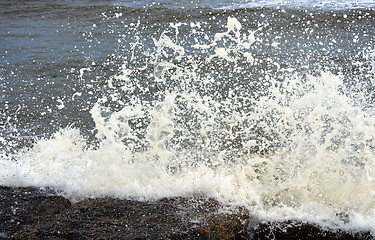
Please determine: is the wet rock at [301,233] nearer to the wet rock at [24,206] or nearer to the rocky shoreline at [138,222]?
the rocky shoreline at [138,222]

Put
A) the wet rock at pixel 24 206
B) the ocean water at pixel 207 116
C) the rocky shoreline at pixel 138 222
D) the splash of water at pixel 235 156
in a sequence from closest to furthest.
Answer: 1. the rocky shoreline at pixel 138 222
2. the wet rock at pixel 24 206
3. the splash of water at pixel 235 156
4. the ocean water at pixel 207 116

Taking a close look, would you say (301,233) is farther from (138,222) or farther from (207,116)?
(207,116)

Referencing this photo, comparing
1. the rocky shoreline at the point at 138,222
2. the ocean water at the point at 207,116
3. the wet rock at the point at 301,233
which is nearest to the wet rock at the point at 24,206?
the rocky shoreline at the point at 138,222

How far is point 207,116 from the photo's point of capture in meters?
4.95

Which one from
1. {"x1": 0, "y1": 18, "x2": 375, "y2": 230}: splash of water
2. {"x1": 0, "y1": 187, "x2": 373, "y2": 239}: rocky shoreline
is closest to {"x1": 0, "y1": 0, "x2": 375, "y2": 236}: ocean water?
{"x1": 0, "y1": 18, "x2": 375, "y2": 230}: splash of water

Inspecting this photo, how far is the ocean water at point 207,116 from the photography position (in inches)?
142

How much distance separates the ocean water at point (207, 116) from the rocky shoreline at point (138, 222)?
167 millimetres

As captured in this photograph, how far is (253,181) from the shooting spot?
147 inches

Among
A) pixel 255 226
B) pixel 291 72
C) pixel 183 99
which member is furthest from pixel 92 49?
pixel 255 226

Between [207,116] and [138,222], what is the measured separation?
2189mm

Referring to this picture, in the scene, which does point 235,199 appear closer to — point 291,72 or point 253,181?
point 253,181

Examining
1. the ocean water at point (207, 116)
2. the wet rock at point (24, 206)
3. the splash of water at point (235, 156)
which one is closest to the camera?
the wet rock at point (24, 206)

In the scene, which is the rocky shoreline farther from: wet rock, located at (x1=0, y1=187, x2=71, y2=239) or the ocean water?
the ocean water

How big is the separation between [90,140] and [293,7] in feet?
23.8
